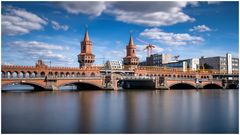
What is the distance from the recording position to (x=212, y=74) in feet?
310

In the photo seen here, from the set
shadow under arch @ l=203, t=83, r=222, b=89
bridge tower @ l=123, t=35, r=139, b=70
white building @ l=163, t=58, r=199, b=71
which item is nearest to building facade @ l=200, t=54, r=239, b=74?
white building @ l=163, t=58, r=199, b=71

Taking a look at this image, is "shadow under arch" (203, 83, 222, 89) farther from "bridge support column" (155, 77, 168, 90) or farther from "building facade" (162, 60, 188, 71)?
"building facade" (162, 60, 188, 71)

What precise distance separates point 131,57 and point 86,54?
1344 cm

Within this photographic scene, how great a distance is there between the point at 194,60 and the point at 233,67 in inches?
552

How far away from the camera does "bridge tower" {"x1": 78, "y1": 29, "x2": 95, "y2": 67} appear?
234 feet

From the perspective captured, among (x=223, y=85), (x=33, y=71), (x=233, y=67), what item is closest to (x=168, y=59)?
(x=233, y=67)

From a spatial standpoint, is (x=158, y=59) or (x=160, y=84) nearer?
(x=160, y=84)

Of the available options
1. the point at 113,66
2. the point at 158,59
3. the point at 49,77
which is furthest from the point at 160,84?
the point at 158,59

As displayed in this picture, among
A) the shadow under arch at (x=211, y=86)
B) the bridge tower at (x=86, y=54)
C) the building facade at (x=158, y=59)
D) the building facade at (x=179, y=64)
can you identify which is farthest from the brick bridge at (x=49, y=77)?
the building facade at (x=158, y=59)

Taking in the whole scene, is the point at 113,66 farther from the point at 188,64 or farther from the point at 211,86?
the point at 211,86

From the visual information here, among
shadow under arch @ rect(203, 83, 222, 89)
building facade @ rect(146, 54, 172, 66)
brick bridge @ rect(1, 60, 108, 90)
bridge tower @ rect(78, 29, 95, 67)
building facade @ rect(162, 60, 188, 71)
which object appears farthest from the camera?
building facade @ rect(146, 54, 172, 66)

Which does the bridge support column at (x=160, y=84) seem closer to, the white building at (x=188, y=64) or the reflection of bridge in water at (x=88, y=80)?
the reflection of bridge in water at (x=88, y=80)

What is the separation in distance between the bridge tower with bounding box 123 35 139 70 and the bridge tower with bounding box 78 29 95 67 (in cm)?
1130

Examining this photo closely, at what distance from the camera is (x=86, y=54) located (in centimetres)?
7125
